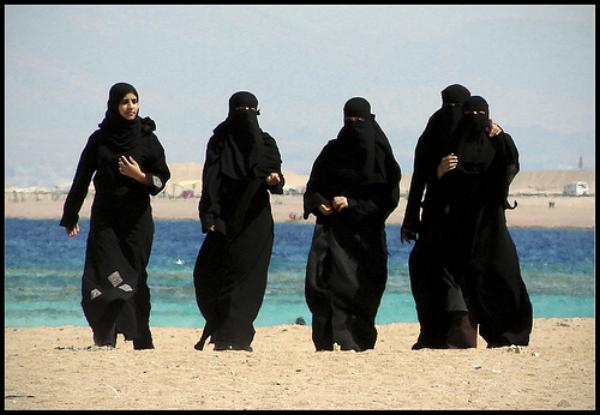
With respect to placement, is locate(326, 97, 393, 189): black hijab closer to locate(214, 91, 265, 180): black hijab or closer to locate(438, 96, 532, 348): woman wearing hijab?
locate(438, 96, 532, 348): woman wearing hijab

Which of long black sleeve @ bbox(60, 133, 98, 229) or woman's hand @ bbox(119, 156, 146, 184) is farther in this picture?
long black sleeve @ bbox(60, 133, 98, 229)

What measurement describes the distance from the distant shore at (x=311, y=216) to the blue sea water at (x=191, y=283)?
13.6 meters

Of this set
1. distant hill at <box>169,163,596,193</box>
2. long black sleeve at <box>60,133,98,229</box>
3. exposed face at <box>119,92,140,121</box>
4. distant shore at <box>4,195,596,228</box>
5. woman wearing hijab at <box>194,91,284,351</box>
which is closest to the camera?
exposed face at <box>119,92,140,121</box>

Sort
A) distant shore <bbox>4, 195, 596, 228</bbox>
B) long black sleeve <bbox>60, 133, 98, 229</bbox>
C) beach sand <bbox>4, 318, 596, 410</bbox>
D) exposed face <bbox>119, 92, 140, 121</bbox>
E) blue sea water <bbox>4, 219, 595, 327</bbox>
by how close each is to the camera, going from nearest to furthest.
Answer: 1. beach sand <bbox>4, 318, 596, 410</bbox>
2. exposed face <bbox>119, 92, 140, 121</bbox>
3. long black sleeve <bbox>60, 133, 98, 229</bbox>
4. blue sea water <bbox>4, 219, 595, 327</bbox>
5. distant shore <bbox>4, 195, 596, 228</bbox>

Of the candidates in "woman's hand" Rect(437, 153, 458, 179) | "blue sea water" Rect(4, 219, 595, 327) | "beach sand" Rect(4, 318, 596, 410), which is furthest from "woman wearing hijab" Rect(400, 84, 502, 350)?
"blue sea water" Rect(4, 219, 595, 327)

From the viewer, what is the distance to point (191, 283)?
25.2 metres

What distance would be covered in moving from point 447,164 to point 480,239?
0.56m

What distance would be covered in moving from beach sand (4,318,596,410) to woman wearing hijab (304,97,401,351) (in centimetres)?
32

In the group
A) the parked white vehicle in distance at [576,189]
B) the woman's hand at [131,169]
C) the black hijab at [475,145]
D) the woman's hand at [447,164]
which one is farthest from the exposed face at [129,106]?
the parked white vehicle in distance at [576,189]

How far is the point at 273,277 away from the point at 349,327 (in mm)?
16841

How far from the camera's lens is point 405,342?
14219 millimetres

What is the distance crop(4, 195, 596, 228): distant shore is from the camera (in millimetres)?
64375

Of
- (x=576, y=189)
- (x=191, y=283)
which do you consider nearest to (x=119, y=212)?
(x=191, y=283)

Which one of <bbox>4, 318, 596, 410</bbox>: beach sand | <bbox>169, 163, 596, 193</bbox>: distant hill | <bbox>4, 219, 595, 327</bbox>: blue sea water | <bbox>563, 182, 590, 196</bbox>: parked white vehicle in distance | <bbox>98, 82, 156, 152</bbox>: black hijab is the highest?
<bbox>98, 82, 156, 152</bbox>: black hijab
